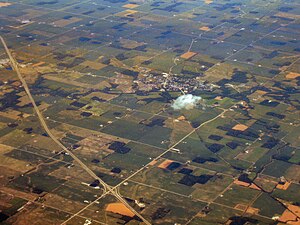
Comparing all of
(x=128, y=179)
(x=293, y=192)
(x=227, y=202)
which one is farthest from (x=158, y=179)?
(x=293, y=192)

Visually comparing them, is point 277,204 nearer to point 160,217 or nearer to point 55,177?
point 160,217

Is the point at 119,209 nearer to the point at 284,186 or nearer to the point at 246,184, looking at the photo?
the point at 246,184

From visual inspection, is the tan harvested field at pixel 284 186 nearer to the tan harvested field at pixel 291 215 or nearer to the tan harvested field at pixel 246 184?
the tan harvested field at pixel 246 184

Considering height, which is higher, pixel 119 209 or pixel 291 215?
pixel 119 209

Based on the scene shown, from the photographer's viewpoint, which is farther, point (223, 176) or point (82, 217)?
point (223, 176)

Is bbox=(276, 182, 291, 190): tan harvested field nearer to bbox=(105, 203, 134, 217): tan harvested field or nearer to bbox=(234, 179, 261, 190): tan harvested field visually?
bbox=(234, 179, 261, 190): tan harvested field

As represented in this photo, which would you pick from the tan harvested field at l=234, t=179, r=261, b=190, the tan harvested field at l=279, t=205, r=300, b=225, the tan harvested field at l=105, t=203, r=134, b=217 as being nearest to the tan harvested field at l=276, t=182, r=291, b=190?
the tan harvested field at l=234, t=179, r=261, b=190

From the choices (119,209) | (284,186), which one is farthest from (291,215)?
(119,209)


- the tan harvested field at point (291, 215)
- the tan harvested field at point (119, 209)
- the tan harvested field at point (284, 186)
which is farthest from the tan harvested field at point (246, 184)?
the tan harvested field at point (119, 209)
